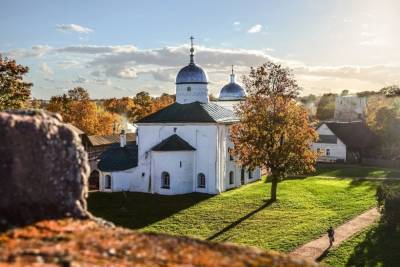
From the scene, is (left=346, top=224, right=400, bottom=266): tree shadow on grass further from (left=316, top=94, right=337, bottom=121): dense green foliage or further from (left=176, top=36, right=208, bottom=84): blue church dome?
(left=316, top=94, right=337, bottom=121): dense green foliage

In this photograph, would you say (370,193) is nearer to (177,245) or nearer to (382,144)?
(382,144)

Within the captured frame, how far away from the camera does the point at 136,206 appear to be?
3684 centimetres

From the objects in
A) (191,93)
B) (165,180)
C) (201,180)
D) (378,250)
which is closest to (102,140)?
(191,93)

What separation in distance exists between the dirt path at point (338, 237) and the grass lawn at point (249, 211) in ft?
2.06

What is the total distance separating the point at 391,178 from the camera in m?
48.2

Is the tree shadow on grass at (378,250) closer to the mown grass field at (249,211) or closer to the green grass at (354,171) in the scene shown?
the mown grass field at (249,211)

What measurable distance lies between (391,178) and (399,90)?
45.2m

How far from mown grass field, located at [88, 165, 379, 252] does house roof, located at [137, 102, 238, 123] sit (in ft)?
21.5

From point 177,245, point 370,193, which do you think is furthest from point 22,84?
point 177,245

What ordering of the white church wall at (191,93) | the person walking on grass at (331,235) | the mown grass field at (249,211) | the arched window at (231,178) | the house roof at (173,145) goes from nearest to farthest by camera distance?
1. the person walking on grass at (331,235)
2. the mown grass field at (249,211)
3. the house roof at (173,145)
4. the arched window at (231,178)
5. the white church wall at (191,93)

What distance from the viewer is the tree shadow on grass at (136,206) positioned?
3294 cm

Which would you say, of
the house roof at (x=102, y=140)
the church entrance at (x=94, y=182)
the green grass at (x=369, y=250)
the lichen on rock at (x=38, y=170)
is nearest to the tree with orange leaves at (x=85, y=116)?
the house roof at (x=102, y=140)

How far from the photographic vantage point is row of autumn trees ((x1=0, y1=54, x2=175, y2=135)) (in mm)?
35625

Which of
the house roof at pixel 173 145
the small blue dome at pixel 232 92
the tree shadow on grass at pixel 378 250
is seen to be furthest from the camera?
the small blue dome at pixel 232 92
